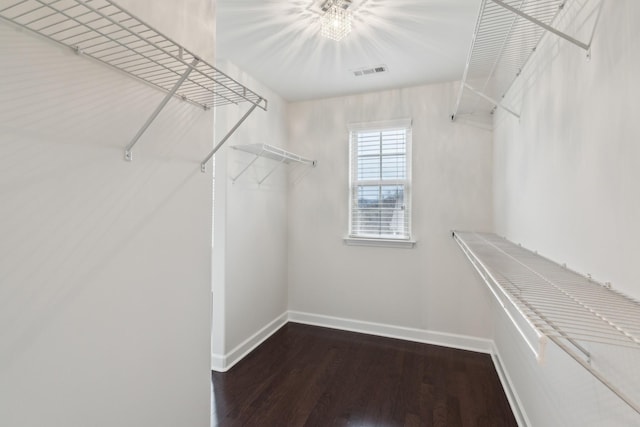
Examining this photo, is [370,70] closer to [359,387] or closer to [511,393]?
[359,387]

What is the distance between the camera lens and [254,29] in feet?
6.91

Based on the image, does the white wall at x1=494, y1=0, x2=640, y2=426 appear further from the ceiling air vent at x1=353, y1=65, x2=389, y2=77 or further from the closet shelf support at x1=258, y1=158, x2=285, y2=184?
the closet shelf support at x1=258, y1=158, x2=285, y2=184

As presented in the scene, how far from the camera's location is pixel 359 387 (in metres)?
2.32

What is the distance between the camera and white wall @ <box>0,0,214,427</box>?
83cm

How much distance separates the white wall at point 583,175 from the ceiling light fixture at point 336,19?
3.59 feet

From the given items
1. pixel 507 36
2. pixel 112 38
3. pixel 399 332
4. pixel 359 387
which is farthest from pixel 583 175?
pixel 399 332

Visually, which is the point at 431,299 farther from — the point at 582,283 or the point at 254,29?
the point at 254,29

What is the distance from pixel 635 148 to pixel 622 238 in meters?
0.26

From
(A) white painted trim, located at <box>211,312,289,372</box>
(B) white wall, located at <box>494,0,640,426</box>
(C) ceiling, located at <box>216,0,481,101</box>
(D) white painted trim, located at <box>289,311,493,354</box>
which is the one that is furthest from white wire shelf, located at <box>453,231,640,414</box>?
(A) white painted trim, located at <box>211,312,289,372</box>

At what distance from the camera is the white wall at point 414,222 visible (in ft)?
9.75

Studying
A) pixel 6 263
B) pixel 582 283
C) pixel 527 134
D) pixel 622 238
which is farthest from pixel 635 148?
pixel 6 263

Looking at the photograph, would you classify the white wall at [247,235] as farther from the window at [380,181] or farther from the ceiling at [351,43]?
the window at [380,181]

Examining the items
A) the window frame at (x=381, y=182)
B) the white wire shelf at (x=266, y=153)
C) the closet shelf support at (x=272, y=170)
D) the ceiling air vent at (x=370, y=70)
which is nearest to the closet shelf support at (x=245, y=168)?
the white wire shelf at (x=266, y=153)

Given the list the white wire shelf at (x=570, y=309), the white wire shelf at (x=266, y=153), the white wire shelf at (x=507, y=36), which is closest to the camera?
the white wire shelf at (x=570, y=309)
